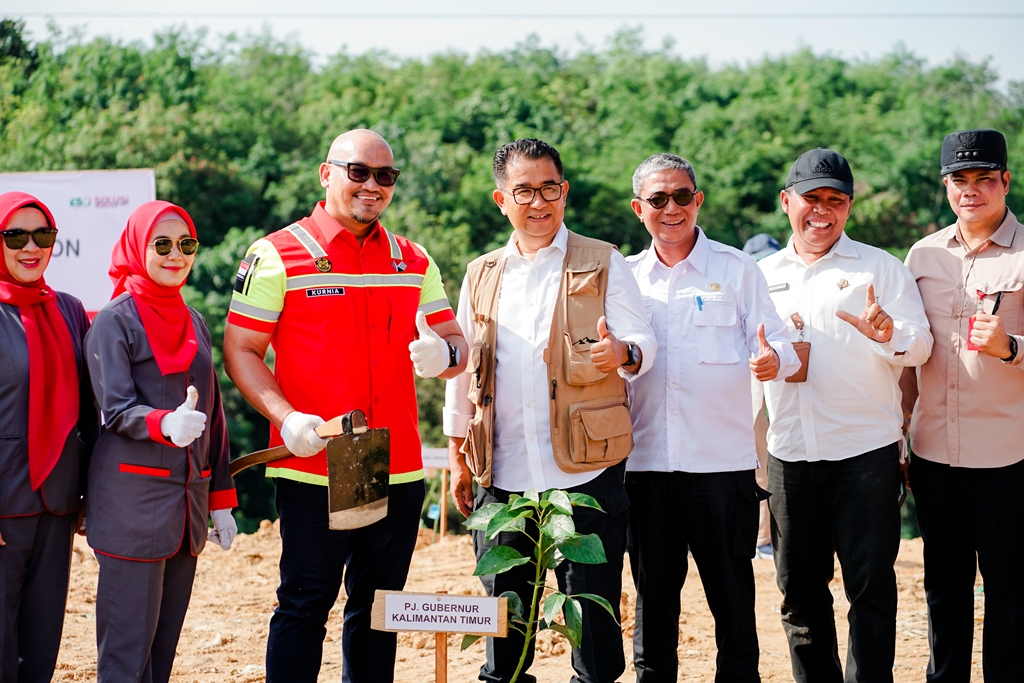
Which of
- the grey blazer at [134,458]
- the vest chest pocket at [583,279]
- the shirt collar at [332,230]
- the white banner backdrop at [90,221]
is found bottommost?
the grey blazer at [134,458]

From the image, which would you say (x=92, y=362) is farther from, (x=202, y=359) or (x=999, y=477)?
(x=999, y=477)

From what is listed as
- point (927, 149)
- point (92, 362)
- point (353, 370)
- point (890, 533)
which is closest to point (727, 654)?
point (890, 533)

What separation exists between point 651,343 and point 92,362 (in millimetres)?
1937

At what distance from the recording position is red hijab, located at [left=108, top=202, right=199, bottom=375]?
130 inches

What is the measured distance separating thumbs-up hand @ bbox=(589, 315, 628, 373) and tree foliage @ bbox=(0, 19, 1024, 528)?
15.2 metres

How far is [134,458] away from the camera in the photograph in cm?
324

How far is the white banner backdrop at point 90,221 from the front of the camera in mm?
8305

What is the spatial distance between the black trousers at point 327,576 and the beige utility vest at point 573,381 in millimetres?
373

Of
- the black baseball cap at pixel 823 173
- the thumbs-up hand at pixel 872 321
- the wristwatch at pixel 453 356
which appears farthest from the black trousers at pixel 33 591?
the black baseball cap at pixel 823 173

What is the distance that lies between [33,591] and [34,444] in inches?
20.0

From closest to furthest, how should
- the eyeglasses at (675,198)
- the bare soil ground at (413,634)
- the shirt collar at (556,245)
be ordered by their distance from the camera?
the shirt collar at (556,245), the eyeglasses at (675,198), the bare soil ground at (413,634)

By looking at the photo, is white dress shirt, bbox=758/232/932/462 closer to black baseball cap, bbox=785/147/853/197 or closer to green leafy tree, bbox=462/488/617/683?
black baseball cap, bbox=785/147/853/197

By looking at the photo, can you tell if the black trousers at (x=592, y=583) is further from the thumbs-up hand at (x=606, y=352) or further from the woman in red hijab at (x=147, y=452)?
the woman in red hijab at (x=147, y=452)

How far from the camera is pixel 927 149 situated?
2716 centimetres
